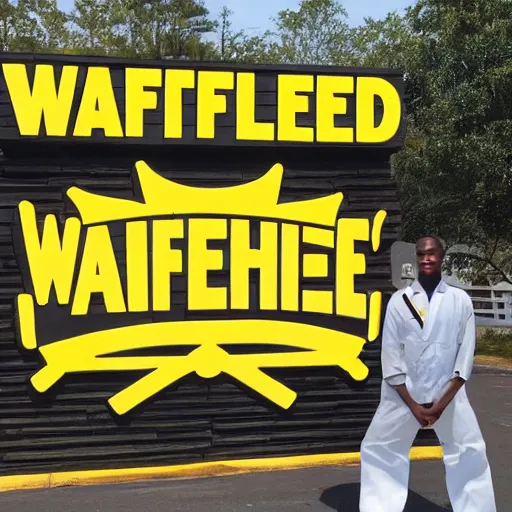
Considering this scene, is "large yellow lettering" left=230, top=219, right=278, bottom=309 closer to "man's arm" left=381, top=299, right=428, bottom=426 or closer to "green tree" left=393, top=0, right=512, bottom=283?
"man's arm" left=381, top=299, right=428, bottom=426

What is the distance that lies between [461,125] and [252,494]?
944 centimetres

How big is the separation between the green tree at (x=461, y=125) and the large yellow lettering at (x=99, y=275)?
8.03 m

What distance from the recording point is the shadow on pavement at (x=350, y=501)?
5.11 metres

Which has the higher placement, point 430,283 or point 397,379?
point 430,283

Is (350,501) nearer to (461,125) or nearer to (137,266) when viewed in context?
(137,266)

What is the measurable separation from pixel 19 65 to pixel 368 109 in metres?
2.79

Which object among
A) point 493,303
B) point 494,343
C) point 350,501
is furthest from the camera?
point 493,303

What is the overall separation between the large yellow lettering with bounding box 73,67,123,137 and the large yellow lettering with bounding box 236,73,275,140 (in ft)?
3.15

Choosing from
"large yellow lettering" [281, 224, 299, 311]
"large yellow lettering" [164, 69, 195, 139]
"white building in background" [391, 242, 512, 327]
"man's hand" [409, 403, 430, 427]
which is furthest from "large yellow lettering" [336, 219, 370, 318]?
"white building in background" [391, 242, 512, 327]

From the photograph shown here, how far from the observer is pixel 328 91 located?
20.0 feet

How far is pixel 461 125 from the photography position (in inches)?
516

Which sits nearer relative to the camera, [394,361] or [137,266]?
[394,361]

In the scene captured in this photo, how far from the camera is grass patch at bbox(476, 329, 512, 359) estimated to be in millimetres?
16908

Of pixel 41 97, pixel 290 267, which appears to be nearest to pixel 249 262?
pixel 290 267
